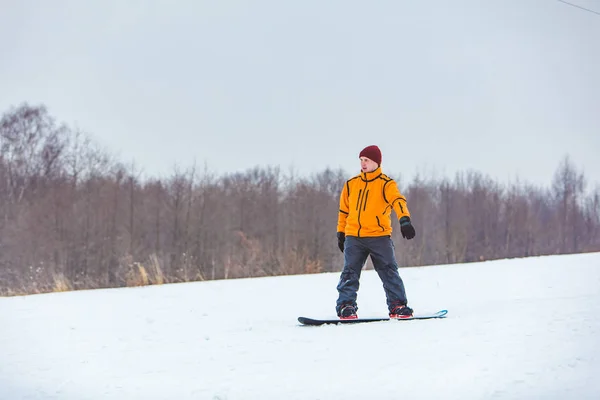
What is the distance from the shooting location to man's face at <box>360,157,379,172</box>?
5.92 meters

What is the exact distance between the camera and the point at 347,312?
5688mm

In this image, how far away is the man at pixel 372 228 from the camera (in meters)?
5.80

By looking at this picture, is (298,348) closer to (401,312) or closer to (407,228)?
(401,312)

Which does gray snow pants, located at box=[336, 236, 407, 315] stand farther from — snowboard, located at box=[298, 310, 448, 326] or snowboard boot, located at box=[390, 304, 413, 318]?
snowboard, located at box=[298, 310, 448, 326]

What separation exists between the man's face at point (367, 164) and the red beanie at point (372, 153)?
0.03 meters

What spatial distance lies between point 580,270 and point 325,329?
17.6 ft

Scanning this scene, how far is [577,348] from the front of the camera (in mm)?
3850

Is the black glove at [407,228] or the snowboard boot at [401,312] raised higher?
the black glove at [407,228]

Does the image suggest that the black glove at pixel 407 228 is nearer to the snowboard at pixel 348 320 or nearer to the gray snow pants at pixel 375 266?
the gray snow pants at pixel 375 266

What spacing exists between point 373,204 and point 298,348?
193 cm

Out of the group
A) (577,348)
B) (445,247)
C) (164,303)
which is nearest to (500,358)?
(577,348)

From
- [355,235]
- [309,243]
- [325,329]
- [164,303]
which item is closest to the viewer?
[325,329]

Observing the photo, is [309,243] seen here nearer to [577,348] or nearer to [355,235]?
[355,235]

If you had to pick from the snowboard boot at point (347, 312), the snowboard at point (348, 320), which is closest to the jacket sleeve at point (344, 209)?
the snowboard boot at point (347, 312)
